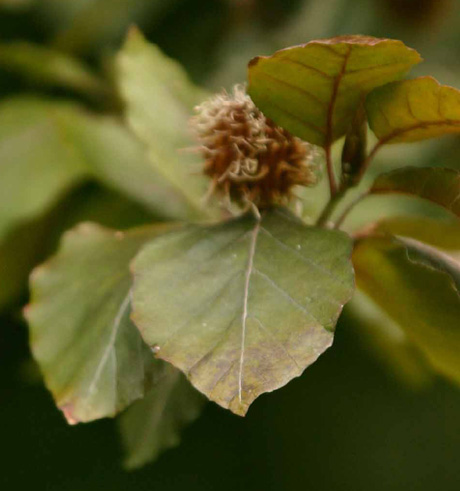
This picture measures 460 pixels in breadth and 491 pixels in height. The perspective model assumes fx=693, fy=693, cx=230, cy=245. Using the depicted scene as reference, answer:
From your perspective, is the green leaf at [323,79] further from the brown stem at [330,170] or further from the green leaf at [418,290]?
the green leaf at [418,290]

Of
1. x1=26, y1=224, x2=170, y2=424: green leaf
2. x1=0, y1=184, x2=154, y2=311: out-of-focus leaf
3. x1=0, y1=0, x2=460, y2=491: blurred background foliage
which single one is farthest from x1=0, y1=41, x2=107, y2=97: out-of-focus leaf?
x1=26, y1=224, x2=170, y2=424: green leaf

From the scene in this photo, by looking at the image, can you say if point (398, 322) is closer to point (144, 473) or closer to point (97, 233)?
point (97, 233)

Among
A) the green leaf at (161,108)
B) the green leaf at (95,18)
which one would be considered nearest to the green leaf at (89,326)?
the green leaf at (161,108)

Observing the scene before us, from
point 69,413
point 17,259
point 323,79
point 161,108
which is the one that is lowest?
point 17,259

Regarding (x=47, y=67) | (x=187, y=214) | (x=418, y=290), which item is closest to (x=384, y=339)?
(x=187, y=214)

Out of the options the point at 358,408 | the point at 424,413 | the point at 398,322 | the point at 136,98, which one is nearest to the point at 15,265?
the point at 136,98

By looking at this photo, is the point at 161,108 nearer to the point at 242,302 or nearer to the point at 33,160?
the point at 33,160

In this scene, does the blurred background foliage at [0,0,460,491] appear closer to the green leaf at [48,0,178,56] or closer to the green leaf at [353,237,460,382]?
the green leaf at [48,0,178,56]

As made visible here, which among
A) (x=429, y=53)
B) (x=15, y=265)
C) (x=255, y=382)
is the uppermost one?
(x=255, y=382)
